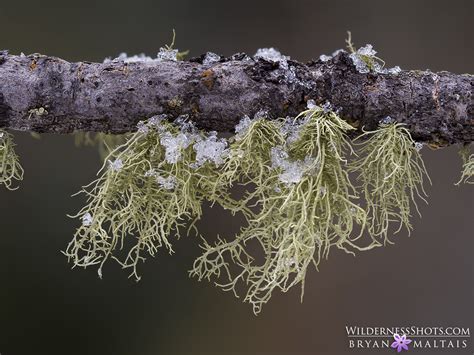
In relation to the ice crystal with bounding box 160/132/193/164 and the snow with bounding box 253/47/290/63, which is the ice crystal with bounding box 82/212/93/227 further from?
the snow with bounding box 253/47/290/63

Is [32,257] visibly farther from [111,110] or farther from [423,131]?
[423,131]

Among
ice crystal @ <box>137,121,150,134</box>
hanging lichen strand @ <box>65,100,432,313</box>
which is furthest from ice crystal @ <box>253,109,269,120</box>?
ice crystal @ <box>137,121,150,134</box>

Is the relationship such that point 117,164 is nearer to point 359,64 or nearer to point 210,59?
point 210,59

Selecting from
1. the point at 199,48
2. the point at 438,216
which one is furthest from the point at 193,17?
the point at 438,216

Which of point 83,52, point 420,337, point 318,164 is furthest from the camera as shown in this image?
point 83,52

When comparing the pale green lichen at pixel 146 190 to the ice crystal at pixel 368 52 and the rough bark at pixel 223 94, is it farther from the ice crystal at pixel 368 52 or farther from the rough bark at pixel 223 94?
the ice crystal at pixel 368 52

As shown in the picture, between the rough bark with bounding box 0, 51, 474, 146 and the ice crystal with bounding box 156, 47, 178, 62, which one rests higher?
the ice crystal with bounding box 156, 47, 178, 62

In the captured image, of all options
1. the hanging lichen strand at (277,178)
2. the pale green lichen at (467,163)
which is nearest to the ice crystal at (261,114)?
the hanging lichen strand at (277,178)
